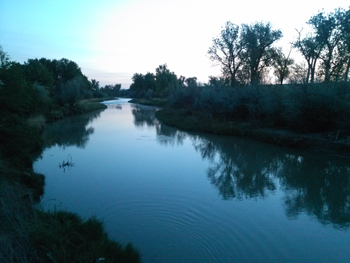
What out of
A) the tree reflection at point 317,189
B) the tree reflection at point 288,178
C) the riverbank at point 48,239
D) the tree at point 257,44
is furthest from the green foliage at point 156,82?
the riverbank at point 48,239

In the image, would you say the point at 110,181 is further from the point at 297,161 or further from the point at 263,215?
the point at 297,161

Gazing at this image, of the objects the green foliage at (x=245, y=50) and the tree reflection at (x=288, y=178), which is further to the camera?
the green foliage at (x=245, y=50)

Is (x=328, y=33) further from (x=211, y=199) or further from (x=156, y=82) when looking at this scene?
(x=156, y=82)

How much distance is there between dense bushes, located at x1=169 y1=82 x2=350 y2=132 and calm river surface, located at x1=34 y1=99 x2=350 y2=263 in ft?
9.00

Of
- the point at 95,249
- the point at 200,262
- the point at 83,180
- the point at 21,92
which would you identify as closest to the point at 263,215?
the point at 200,262

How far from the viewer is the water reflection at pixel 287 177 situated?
8.55 meters

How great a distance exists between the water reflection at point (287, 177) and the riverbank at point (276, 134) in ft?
2.89

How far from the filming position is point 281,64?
34250 mm

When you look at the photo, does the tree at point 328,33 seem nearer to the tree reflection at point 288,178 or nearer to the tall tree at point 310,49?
the tall tree at point 310,49

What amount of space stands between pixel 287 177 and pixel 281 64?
26.3m

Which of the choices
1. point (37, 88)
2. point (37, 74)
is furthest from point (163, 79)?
point (37, 88)

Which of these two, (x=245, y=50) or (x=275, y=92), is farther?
(x=245, y=50)

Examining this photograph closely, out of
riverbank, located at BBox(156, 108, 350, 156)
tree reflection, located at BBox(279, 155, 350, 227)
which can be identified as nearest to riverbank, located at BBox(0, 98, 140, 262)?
tree reflection, located at BBox(279, 155, 350, 227)

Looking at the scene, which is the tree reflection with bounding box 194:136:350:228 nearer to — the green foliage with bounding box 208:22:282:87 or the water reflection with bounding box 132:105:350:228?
the water reflection with bounding box 132:105:350:228
